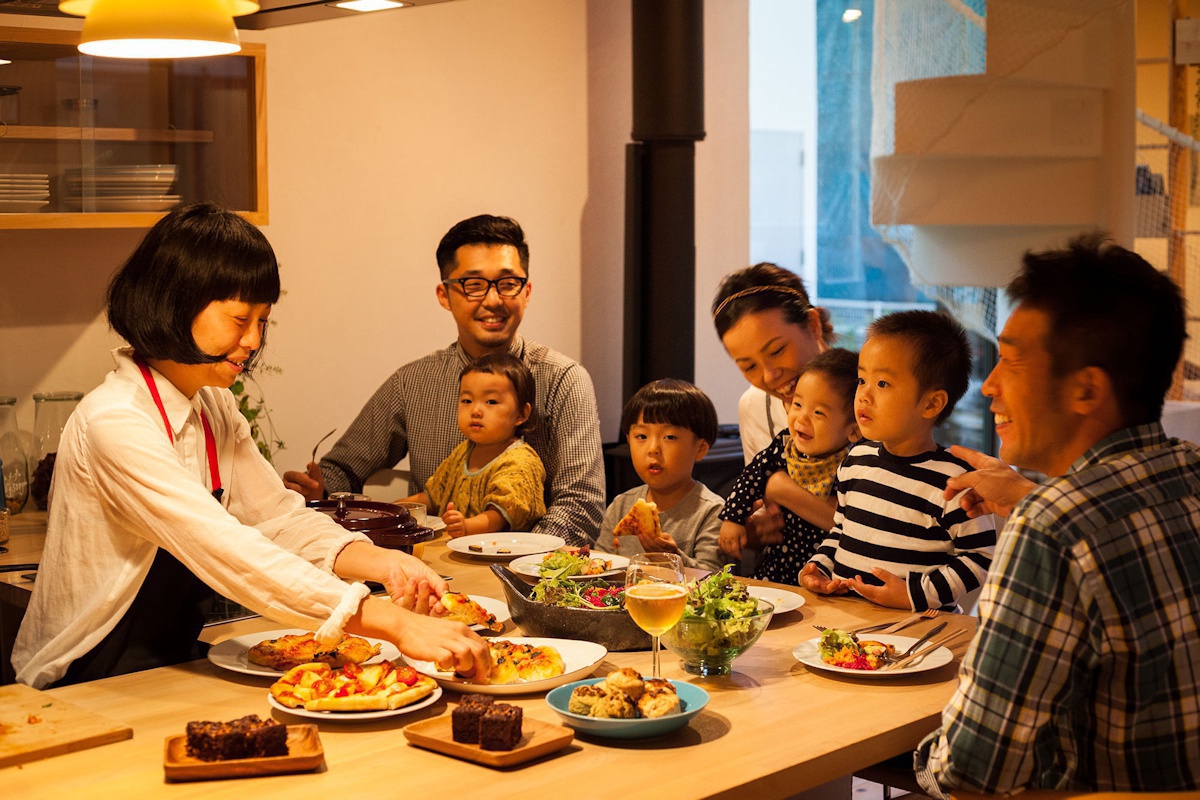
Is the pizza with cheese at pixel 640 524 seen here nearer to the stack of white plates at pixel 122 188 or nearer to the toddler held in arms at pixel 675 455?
the toddler held in arms at pixel 675 455

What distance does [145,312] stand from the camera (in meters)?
2.00

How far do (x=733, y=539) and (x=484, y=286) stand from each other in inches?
44.2

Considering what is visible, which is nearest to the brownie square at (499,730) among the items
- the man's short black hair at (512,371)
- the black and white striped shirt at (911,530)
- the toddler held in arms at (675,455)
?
the black and white striped shirt at (911,530)

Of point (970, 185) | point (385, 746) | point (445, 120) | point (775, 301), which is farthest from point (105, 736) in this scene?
point (970, 185)

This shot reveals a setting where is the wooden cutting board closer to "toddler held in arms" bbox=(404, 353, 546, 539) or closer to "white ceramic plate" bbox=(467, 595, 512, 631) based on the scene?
"white ceramic plate" bbox=(467, 595, 512, 631)

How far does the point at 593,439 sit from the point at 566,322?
6.32 ft

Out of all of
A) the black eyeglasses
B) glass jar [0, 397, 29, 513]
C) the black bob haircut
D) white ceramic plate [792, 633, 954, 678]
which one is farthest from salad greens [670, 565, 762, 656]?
glass jar [0, 397, 29, 513]

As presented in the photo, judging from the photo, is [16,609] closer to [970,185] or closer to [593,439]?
[593,439]

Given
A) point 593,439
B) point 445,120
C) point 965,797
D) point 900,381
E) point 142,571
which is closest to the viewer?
point 965,797

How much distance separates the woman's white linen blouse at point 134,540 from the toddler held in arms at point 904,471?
953 mm

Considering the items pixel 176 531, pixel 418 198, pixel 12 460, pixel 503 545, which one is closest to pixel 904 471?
pixel 503 545

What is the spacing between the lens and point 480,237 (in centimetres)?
352

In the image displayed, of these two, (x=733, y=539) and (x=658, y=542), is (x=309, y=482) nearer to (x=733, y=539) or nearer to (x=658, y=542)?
(x=658, y=542)

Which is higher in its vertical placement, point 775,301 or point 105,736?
point 775,301
